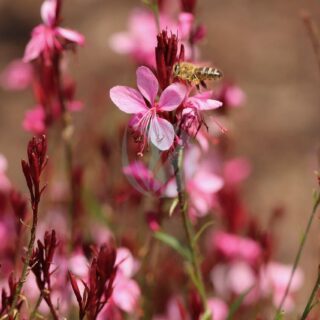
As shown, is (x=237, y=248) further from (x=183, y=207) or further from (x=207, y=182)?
(x=183, y=207)

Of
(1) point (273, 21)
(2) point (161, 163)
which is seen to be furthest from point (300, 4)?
(2) point (161, 163)

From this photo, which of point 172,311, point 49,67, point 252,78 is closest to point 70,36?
point 49,67

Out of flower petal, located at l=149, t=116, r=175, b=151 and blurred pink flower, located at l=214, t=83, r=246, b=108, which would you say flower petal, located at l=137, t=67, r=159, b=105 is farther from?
blurred pink flower, located at l=214, t=83, r=246, b=108

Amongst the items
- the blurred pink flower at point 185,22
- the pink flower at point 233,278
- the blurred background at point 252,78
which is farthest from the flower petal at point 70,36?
the blurred background at point 252,78

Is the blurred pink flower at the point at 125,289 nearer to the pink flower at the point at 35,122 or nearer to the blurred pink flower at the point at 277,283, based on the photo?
the pink flower at the point at 35,122

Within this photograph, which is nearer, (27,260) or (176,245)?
(27,260)

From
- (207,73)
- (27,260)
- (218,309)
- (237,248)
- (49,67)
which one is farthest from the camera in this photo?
(237,248)

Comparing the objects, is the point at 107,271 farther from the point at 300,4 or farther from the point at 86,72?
the point at 300,4
